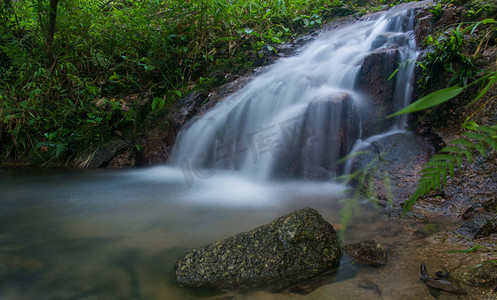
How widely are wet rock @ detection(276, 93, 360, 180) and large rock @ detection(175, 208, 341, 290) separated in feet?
6.09

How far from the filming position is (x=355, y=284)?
5.00ft

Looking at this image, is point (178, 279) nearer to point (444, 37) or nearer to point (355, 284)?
point (355, 284)

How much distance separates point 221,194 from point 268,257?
165 cm

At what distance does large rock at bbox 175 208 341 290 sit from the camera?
1.58 m

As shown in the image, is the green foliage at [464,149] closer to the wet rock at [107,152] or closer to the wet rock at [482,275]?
the wet rock at [482,275]

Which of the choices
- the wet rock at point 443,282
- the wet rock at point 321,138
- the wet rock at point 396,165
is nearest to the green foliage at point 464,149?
the wet rock at point 443,282

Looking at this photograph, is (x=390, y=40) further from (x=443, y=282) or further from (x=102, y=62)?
(x=102, y=62)

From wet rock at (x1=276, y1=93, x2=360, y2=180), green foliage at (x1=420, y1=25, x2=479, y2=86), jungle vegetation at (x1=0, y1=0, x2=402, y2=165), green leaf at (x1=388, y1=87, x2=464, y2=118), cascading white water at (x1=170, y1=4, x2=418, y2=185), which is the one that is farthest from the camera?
jungle vegetation at (x1=0, y1=0, x2=402, y2=165)

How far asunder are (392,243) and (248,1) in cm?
591

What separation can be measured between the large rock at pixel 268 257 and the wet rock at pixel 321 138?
1855 mm

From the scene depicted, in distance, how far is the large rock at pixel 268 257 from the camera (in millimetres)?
1580

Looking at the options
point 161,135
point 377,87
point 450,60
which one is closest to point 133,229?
point 161,135

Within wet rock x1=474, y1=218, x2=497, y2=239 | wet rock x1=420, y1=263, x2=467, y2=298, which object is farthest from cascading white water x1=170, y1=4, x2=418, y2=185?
wet rock x1=420, y1=263, x2=467, y2=298

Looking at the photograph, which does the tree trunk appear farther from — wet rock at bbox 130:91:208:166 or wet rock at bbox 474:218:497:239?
wet rock at bbox 474:218:497:239
